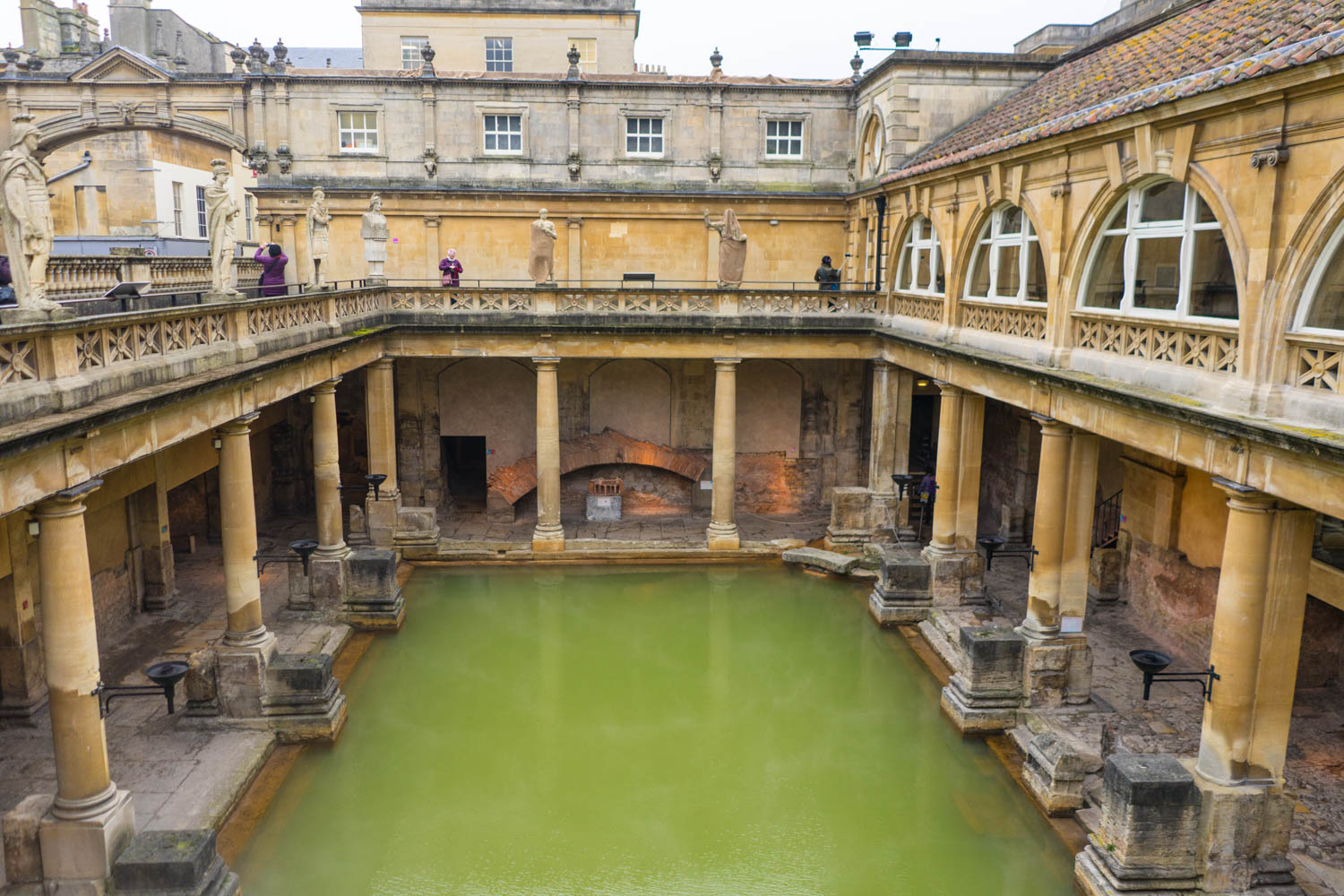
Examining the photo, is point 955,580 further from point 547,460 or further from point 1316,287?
point 1316,287

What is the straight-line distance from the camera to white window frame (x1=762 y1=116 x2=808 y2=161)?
28.1 meters

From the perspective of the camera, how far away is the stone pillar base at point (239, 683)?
14.7 meters

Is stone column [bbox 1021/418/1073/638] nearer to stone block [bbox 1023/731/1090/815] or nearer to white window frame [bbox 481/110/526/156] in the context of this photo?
stone block [bbox 1023/731/1090/815]

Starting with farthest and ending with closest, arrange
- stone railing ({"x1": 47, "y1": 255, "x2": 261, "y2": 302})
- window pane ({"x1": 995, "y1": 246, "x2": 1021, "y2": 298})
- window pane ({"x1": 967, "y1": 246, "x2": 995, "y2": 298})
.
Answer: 1. window pane ({"x1": 995, "y1": 246, "x2": 1021, "y2": 298})
2. window pane ({"x1": 967, "y1": 246, "x2": 995, "y2": 298})
3. stone railing ({"x1": 47, "y1": 255, "x2": 261, "y2": 302})

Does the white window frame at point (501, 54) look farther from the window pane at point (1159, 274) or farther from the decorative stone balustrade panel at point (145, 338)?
A: the decorative stone balustrade panel at point (145, 338)

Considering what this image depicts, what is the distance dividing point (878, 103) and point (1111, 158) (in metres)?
13.3

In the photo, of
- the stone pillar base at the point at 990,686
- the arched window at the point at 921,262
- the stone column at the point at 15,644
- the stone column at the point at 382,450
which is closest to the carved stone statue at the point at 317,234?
the stone column at the point at 382,450

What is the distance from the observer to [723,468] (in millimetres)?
24797

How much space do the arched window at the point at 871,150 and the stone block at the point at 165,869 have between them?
21779 millimetres

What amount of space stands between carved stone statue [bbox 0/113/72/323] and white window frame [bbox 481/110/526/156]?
18650 mm

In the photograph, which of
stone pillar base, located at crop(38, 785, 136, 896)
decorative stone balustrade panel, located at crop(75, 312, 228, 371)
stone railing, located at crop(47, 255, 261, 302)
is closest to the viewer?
decorative stone balustrade panel, located at crop(75, 312, 228, 371)

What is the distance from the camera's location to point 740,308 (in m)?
23.9

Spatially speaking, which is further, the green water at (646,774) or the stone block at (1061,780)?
the stone block at (1061,780)

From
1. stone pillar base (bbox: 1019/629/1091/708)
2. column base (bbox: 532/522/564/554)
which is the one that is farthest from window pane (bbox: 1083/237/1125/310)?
column base (bbox: 532/522/564/554)
